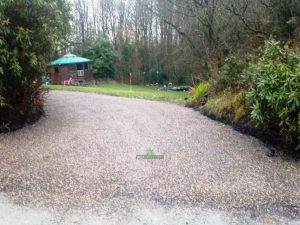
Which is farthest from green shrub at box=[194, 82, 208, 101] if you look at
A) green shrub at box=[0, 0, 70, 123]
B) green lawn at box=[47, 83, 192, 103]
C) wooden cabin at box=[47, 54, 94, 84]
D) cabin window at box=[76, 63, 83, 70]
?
cabin window at box=[76, 63, 83, 70]

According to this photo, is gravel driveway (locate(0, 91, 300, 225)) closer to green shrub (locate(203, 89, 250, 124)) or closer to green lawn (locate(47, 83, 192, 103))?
green shrub (locate(203, 89, 250, 124))

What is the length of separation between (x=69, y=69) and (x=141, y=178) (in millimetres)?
24461

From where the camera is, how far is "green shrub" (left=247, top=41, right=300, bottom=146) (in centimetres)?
499

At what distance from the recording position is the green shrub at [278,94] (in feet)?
16.4

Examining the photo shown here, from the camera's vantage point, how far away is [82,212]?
3533 millimetres

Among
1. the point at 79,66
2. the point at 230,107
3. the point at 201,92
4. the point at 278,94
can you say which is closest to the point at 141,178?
the point at 278,94

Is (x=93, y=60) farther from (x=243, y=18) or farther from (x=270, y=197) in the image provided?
(x=270, y=197)

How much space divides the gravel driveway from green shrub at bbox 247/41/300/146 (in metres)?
0.56

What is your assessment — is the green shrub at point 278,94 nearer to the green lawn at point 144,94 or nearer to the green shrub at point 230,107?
the green shrub at point 230,107

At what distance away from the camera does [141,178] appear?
14.6 feet

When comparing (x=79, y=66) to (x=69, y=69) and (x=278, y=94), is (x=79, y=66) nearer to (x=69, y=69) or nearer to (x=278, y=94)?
(x=69, y=69)

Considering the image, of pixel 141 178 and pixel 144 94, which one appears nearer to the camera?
pixel 141 178

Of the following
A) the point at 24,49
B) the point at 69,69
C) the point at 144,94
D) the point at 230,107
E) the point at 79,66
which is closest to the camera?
the point at 24,49

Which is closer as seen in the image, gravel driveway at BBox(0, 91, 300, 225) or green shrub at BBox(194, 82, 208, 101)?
gravel driveway at BBox(0, 91, 300, 225)
